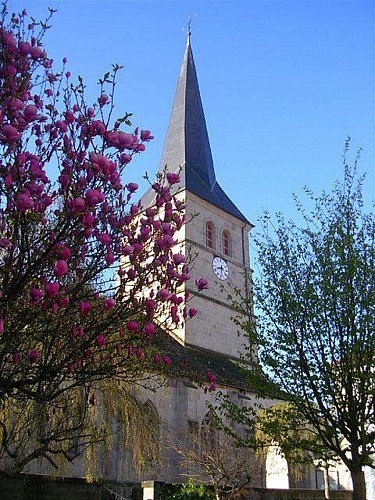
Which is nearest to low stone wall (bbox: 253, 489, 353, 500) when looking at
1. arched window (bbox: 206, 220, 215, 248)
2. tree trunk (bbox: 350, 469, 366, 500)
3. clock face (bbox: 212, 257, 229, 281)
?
tree trunk (bbox: 350, 469, 366, 500)

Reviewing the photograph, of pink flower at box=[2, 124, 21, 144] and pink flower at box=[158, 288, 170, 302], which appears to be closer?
pink flower at box=[2, 124, 21, 144]

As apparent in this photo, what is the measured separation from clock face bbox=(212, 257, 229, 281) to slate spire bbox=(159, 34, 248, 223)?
3.09m

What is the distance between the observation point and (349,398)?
8.87 m

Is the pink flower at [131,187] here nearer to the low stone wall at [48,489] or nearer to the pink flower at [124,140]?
the pink flower at [124,140]

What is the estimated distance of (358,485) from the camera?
8938 mm

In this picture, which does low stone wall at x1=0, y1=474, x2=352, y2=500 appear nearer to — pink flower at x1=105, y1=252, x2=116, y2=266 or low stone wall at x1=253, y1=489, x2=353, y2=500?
low stone wall at x1=253, y1=489, x2=353, y2=500

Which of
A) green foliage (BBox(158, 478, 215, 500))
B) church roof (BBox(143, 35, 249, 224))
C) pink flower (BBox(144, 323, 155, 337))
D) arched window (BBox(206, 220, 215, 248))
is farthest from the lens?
church roof (BBox(143, 35, 249, 224))

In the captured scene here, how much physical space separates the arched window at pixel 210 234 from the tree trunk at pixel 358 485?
1798 cm

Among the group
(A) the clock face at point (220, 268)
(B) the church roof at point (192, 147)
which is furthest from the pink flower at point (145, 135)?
(B) the church roof at point (192, 147)

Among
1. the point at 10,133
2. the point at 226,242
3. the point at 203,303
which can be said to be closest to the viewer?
the point at 10,133

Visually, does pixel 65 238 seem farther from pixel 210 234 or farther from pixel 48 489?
pixel 210 234

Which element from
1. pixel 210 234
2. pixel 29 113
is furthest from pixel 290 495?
pixel 210 234

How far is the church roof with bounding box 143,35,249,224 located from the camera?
1105 inches

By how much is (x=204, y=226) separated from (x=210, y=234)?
701mm
